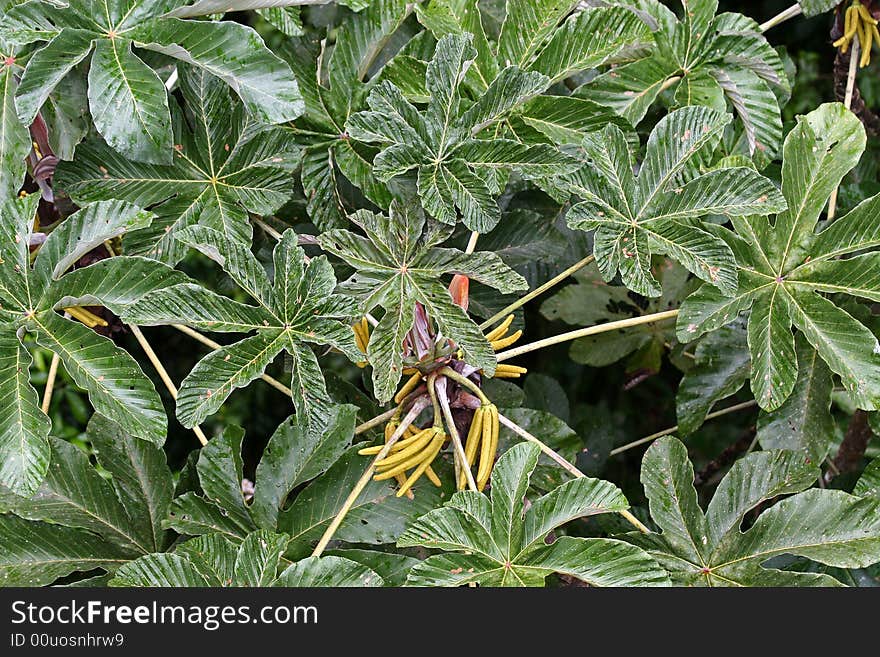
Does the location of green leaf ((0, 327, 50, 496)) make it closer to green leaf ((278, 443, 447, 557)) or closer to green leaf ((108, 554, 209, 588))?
green leaf ((108, 554, 209, 588))

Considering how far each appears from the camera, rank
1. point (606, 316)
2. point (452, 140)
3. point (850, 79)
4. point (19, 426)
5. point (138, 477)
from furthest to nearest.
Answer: point (606, 316) → point (850, 79) → point (138, 477) → point (452, 140) → point (19, 426)

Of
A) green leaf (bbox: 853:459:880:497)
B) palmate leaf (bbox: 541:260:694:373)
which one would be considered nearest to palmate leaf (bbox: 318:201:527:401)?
green leaf (bbox: 853:459:880:497)

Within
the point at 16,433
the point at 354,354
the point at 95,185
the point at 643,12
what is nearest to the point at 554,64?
the point at 643,12

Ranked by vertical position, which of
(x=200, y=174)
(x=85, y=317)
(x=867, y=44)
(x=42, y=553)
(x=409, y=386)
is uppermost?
(x=867, y=44)

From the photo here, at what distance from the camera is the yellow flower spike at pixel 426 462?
1019mm

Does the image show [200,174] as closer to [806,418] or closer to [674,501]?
[674,501]

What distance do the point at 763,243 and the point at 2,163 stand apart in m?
0.80

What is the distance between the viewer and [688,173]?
108 centimetres

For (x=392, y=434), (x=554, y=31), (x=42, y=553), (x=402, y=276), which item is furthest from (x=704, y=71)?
(x=42, y=553)

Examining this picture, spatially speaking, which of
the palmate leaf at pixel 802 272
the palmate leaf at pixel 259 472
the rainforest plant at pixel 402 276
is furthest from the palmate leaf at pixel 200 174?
the palmate leaf at pixel 802 272

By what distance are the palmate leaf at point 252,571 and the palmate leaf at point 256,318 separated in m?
0.13

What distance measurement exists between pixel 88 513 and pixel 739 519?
27.7 inches

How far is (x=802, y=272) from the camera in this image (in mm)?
1052

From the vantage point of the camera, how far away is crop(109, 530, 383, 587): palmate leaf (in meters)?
0.90
